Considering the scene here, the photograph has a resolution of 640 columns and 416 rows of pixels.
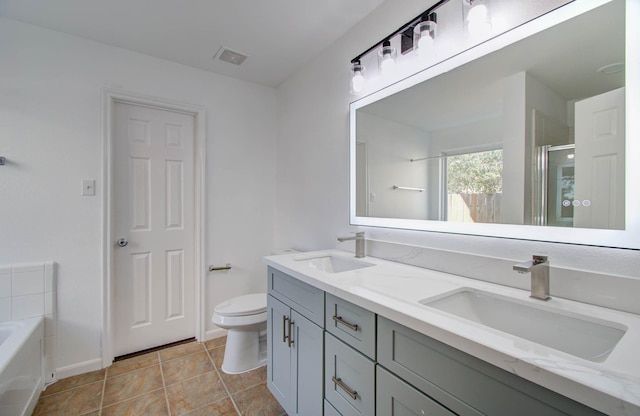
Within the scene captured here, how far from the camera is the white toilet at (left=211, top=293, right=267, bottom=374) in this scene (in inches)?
74.4

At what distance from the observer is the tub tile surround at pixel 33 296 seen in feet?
5.59

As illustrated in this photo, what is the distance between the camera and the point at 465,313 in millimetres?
1035

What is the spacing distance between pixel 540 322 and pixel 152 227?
8.10 ft

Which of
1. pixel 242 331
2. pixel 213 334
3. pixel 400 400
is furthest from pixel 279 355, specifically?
pixel 213 334

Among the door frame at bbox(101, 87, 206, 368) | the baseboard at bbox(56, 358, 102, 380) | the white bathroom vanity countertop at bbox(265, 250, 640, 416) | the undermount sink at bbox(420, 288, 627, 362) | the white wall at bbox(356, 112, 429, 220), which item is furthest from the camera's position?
the door frame at bbox(101, 87, 206, 368)

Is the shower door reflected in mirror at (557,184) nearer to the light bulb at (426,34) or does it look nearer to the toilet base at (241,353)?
the light bulb at (426,34)

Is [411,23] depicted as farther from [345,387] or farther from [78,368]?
[78,368]

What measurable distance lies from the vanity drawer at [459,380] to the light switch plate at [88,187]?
2131mm

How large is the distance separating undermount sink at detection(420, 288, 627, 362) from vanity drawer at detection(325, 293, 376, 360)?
20cm

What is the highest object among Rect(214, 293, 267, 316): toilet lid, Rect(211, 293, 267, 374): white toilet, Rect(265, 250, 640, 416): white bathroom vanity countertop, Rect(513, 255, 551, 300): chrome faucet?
Rect(513, 255, 551, 300): chrome faucet

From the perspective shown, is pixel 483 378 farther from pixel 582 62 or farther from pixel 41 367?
pixel 41 367

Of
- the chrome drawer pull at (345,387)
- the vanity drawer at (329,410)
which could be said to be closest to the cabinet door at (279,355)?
the vanity drawer at (329,410)

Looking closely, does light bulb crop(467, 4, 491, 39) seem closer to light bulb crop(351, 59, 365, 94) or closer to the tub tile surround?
light bulb crop(351, 59, 365, 94)

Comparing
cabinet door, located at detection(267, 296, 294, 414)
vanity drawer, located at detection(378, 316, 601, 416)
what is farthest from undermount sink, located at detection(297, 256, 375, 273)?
vanity drawer, located at detection(378, 316, 601, 416)
